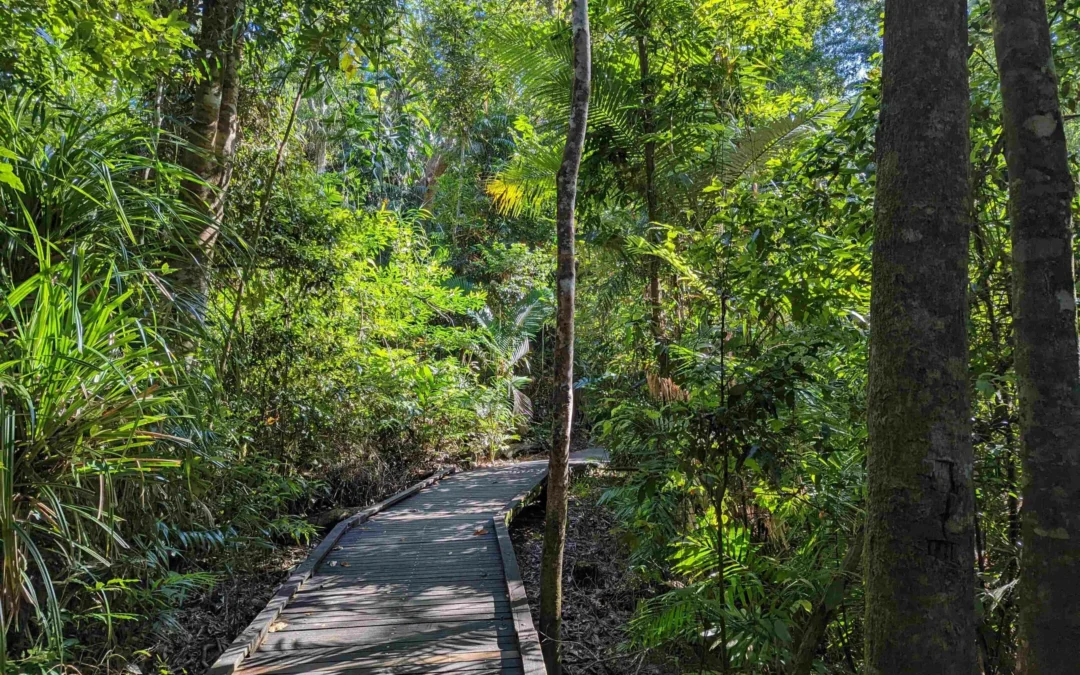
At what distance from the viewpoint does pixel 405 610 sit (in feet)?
15.5

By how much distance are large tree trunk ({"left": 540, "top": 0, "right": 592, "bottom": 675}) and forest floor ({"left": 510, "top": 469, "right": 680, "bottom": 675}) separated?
1.93 ft

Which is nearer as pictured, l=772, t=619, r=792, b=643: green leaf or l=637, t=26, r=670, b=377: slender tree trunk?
l=772, t=619, r=792, b=643: green leaf

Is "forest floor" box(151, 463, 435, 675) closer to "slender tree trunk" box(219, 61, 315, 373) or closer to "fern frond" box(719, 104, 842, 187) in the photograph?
"slender tree trunk" box(219, 61, 315, 373)

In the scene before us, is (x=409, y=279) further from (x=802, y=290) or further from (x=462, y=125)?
(x=802, y=290)

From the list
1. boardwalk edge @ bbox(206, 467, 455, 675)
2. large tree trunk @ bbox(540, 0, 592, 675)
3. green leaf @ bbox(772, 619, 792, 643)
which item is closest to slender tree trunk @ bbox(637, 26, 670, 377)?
large tree trunk @ bbox(540, 0, 592, 675)

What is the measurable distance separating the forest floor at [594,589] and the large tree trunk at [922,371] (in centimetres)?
249

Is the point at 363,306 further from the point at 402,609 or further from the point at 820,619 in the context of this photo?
the point at 820,619

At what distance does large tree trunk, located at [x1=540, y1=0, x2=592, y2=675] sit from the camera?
428 centimetres

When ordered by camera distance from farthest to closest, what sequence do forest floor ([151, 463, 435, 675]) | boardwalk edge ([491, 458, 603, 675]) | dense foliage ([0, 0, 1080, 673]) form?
forest floor ([151, 463, 435, 675])
boardwalk edge ([491, 458, 603, 675])
dense foliage ([0, 0, 1080, 673])

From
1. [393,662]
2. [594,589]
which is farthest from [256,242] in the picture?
[594,589]

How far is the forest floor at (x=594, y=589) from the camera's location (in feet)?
15.7

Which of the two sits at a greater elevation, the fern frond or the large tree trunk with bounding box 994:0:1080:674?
the fern frond

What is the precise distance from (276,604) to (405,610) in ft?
3.11

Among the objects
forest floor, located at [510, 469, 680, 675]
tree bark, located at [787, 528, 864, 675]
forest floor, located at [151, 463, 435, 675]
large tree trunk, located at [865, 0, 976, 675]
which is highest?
large tree trunk, located at [865, 0, 976, 675]
